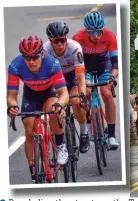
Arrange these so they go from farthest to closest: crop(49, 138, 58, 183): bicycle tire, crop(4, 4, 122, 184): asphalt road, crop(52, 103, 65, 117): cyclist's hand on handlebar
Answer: crop(49, 138, 58, 183): bicycle tire → crop(52, 103, 65, 117): cyclist's hand on handlebar → crop(4, 4, 122, 184): asphalt road

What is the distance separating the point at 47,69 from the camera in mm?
4840

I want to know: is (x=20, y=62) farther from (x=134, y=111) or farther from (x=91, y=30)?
(x=134, y=111)

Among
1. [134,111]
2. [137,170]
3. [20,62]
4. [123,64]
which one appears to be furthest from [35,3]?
[134,111]

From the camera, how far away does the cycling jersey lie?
15.9 feet

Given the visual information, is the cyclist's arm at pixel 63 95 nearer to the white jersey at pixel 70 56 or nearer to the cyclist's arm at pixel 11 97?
the white jersey at pixel 70 56

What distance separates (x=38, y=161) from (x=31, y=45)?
84 cm

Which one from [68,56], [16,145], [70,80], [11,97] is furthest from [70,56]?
[16,145]

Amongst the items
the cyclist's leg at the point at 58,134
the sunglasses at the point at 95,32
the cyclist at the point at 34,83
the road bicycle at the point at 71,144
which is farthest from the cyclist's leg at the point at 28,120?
the sunglasses at the point at 95,32

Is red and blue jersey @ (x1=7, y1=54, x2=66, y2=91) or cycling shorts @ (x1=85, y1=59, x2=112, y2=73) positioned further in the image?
cycling shorts @ (x1=85, y1=59, x2=112, y2=73)

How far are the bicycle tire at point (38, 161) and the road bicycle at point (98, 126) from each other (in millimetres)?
410

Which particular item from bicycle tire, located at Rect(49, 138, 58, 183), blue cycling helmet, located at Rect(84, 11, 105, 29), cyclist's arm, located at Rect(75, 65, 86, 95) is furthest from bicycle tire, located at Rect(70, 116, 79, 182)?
blue cycling helmet, located at Rect(84, 11, 105, 29)

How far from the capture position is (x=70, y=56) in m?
4.89

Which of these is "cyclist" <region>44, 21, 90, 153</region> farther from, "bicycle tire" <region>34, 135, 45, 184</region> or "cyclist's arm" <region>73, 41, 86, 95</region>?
"bicycle tire" <region>34, 135, 45, 184</region>

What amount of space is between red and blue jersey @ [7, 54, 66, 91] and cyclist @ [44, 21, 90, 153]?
0.06m
